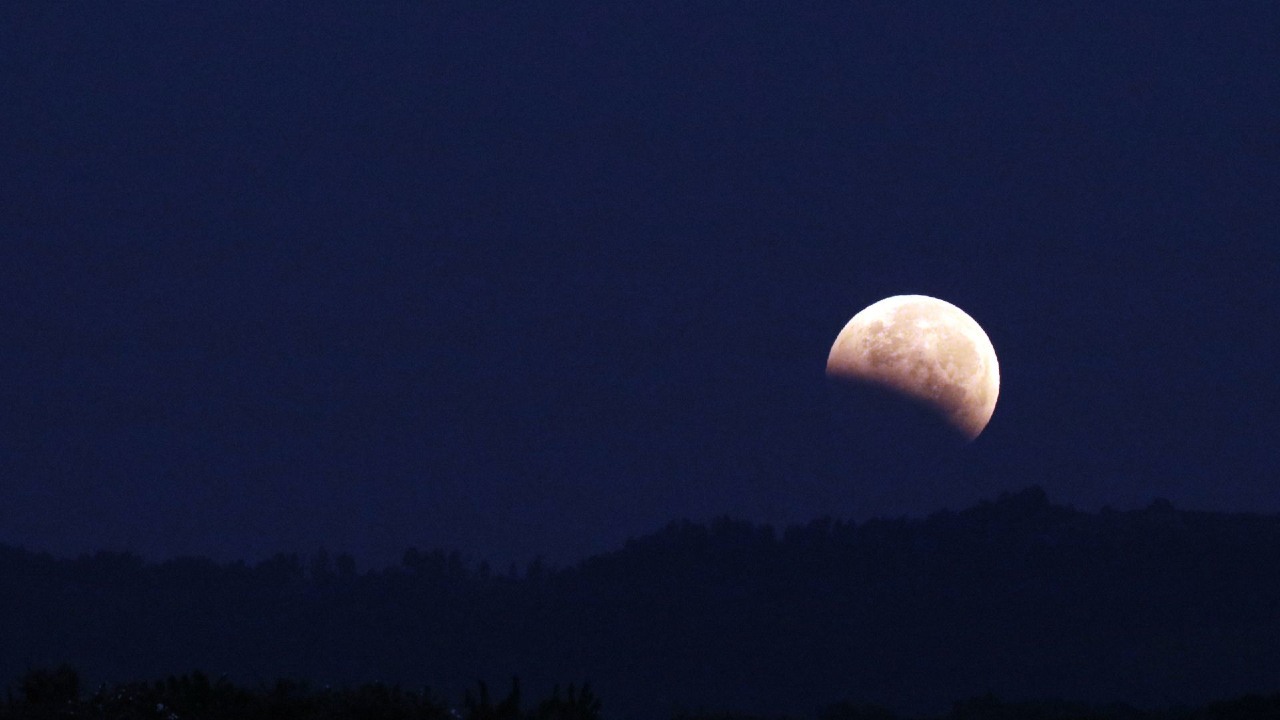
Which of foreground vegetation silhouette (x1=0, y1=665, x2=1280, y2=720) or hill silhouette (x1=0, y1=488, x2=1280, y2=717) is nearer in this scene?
foreground vegetation silhouette (x1=0, y1=665, x2=1280, y2=720)

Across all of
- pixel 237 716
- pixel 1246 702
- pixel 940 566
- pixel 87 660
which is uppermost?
pixel 940 566

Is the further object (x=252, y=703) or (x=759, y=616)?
(x=759, y=616)

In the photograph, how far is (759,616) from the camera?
154500mm

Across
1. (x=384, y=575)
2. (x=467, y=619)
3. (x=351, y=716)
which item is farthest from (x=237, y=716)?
(x=384, y=575)

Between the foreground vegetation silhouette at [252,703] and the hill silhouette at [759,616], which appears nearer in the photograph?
the foreground vegetation silhouette at [252,703]

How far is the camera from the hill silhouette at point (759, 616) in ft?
423

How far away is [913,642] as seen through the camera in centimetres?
14150

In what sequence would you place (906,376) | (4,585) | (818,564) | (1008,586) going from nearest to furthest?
(906,376) < (1008,586) < (818,564) < (4,585)

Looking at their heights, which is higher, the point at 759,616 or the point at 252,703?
the point at 759,616

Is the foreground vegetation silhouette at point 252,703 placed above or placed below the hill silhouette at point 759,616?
below

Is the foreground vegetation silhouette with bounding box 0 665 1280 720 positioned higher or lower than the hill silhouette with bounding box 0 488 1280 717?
lower

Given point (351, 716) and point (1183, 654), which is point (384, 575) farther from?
point (351, 716)

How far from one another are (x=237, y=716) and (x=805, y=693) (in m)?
111

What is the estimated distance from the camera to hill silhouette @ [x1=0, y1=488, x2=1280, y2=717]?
129m
